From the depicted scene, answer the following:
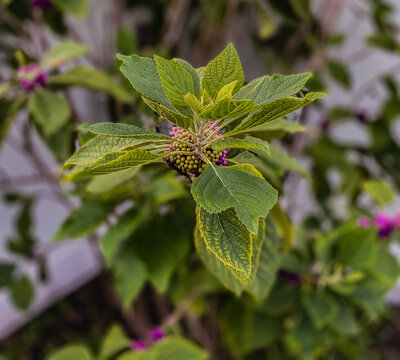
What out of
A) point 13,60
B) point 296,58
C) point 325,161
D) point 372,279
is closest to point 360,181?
point 325,161

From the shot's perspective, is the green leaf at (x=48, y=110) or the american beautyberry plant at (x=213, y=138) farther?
the green leaf at (x=48, y=110)

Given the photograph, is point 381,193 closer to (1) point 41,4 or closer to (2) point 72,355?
(2) point 72,355

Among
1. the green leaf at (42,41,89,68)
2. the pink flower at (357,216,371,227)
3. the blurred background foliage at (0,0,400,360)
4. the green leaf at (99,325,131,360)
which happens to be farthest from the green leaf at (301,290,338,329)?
the green leaf at (42,41,89,68)

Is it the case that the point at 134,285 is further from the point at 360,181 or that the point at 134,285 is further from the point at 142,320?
the point at 360,181

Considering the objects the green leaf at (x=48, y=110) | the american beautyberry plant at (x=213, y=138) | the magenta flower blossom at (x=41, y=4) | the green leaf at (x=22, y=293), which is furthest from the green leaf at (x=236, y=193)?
the green leaf at (x=22, y=293)

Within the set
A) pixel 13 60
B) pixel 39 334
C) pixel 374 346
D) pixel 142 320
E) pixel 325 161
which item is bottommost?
pixel 374 346

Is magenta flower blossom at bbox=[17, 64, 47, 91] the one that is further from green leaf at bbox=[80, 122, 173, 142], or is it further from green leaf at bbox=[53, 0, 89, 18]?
green leaf at bbox=[80, 122, 173, 142]

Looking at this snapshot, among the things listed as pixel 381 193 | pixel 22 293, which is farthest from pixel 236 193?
pixel 22 293

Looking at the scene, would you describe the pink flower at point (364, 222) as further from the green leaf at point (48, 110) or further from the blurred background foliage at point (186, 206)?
the green leaf at point (48, 110)
